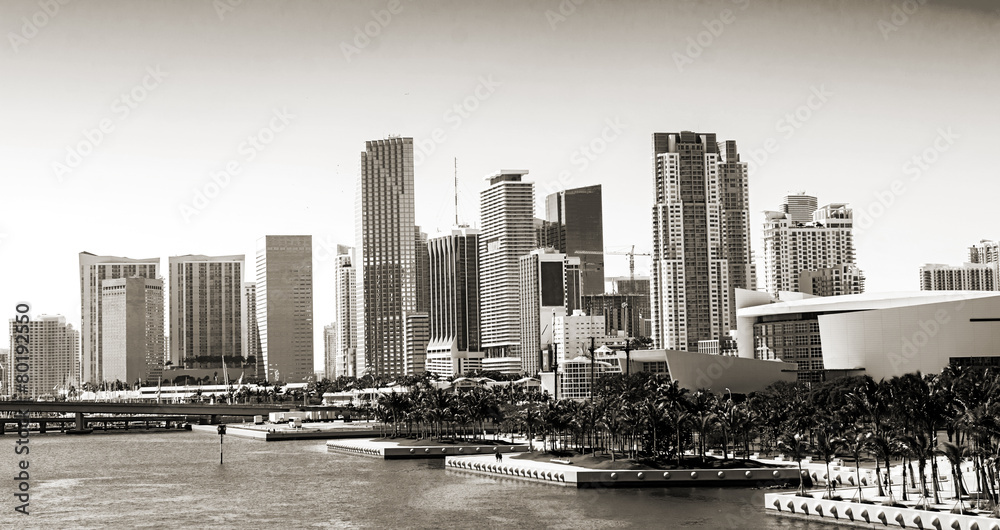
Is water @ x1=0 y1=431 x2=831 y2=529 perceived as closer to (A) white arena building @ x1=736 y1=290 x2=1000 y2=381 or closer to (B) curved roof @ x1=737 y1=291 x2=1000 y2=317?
(A) white arena building @ x1=736 y1=290 x2=1000 y2=381

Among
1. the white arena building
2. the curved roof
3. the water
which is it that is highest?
the curved roof

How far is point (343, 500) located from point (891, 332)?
4105 inches

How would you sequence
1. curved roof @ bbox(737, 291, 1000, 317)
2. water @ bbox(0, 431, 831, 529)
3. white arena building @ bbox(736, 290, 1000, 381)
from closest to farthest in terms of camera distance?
water @ bbox(0, 431, 831, 529) < white arena building @ bbox(736, 290, 1000, 381) < curved roof @ bbox(737, 291, 1000, 317)

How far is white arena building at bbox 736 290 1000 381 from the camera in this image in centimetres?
16412

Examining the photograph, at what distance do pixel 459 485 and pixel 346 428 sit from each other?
308ft

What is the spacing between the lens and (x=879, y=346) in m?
170

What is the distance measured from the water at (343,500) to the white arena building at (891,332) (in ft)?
249

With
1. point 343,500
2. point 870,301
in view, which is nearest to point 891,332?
point 870,301

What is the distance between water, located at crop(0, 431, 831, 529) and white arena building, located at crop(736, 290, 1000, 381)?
7599cm

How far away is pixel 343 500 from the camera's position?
8838 cm

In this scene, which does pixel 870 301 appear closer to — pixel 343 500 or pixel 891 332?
pixel 891 332

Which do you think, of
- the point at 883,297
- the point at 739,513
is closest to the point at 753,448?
the point at 739,513

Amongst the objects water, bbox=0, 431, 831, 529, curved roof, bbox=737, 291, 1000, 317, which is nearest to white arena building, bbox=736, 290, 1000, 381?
curved roof, bbox=737, 291, 1000, 317

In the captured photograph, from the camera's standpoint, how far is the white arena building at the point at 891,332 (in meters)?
164
